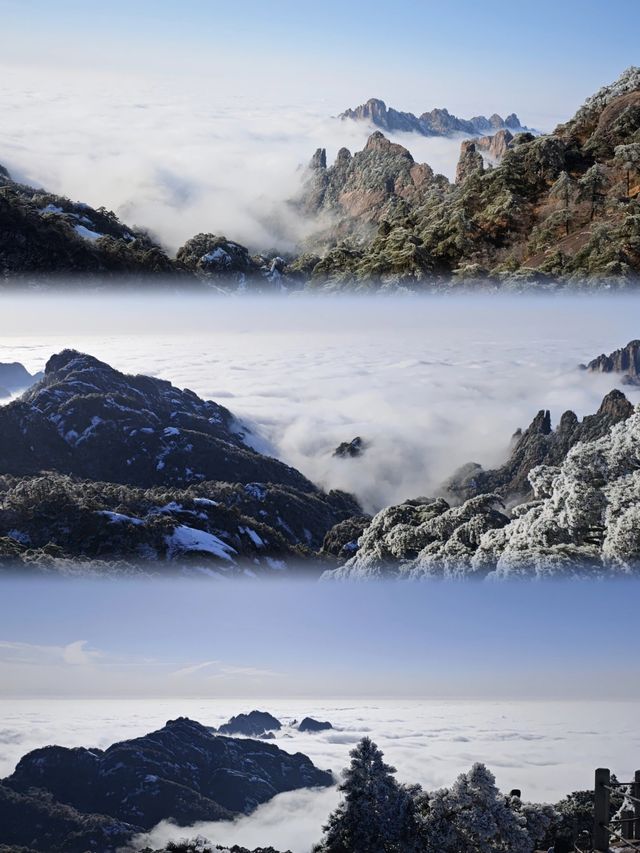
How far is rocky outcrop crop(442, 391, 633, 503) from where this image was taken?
12766 mm

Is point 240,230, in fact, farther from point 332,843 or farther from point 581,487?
point 581,487

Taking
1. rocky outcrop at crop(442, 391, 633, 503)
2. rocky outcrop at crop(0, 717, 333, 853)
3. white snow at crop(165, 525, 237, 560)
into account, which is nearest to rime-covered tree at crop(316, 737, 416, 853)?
rocky outcrop at crop(442, 391, 633, 503)

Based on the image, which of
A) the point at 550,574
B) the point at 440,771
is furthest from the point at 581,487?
the point at 440,771

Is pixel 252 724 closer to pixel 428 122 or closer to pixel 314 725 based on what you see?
pixel 314 725

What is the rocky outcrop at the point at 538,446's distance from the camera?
12766mm

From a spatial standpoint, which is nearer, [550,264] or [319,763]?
[550,264]

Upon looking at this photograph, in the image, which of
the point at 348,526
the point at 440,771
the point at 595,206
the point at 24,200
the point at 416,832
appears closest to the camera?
the point at 348,526

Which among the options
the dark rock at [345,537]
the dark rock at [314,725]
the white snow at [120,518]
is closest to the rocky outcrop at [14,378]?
the white snow at [120,518]

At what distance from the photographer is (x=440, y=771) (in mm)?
29625

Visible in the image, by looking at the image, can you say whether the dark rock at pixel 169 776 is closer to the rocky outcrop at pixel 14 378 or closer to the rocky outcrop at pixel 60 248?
the rocky outcrop at pixel 60 248

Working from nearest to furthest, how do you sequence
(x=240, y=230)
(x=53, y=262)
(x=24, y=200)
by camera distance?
(x=53, y=262), (x=24, y=200), (x=240, y=230)

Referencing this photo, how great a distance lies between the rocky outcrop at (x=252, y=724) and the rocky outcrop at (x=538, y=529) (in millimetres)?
28531

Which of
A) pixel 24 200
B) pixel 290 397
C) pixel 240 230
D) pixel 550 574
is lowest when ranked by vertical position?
pixel 550 574

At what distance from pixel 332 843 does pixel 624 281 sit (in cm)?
1027
